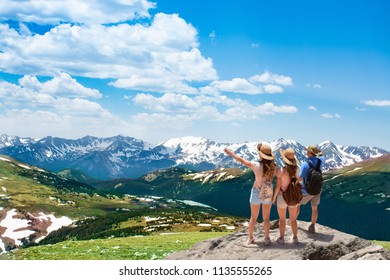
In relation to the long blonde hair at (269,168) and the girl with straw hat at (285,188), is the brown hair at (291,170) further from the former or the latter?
the long blonde hair at (269,168)

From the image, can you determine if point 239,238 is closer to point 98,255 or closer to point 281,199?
point 281,199

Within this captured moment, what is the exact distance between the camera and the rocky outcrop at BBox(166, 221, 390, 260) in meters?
20.1

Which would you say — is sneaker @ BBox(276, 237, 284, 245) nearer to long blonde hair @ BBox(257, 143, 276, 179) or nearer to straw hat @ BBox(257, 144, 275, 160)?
long blonde hair @ BBox(257, 143, 276, 179)

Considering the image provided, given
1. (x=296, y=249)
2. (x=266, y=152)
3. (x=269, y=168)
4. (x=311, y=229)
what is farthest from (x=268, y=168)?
(x=311, y=229)

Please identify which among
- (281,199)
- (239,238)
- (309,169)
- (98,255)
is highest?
Result: (309,169)

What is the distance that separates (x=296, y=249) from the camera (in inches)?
822

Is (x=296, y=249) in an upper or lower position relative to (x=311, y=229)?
lower

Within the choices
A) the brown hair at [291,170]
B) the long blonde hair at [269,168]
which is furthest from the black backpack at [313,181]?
the long blonde hair at [269,168]

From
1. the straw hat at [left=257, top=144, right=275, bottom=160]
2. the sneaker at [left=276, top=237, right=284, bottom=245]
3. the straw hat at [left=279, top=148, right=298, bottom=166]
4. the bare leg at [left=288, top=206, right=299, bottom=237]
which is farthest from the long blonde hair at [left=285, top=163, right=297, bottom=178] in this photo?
the sneaker at [left=276, top=237, right=284, bottom=245]

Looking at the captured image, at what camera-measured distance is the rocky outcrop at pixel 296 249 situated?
2014cm

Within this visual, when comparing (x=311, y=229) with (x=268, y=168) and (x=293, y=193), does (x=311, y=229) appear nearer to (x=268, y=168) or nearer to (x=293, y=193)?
(x=293, y=193)
